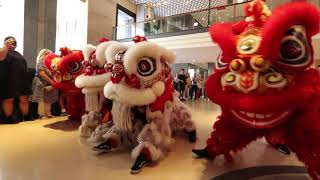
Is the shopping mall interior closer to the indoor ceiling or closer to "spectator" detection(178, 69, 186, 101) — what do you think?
"spectator" detection(178, 69, 186, 101)

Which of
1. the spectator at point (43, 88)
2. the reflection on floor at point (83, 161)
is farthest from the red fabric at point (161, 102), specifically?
the spectator at point (43, 88)

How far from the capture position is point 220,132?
2.23 metres

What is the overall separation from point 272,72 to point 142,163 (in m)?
1.19

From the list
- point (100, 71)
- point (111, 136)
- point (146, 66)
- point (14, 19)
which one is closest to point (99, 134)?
point (111, 136)

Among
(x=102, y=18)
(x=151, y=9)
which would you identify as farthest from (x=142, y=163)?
(x=151, y=9)

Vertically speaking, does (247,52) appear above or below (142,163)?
above

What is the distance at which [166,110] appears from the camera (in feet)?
8.55

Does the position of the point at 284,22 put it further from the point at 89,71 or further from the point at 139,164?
the point at 89,71

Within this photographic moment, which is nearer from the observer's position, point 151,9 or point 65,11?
point 65,11

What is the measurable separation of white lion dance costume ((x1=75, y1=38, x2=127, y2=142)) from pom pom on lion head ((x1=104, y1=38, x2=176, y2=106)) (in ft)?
0.99

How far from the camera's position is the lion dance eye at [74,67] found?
364 centimetres

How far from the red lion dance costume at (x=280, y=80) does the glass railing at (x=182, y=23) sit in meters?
6.25

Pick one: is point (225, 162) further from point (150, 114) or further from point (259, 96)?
point (259, 96)

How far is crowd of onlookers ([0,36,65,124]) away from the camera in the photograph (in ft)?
12.7
